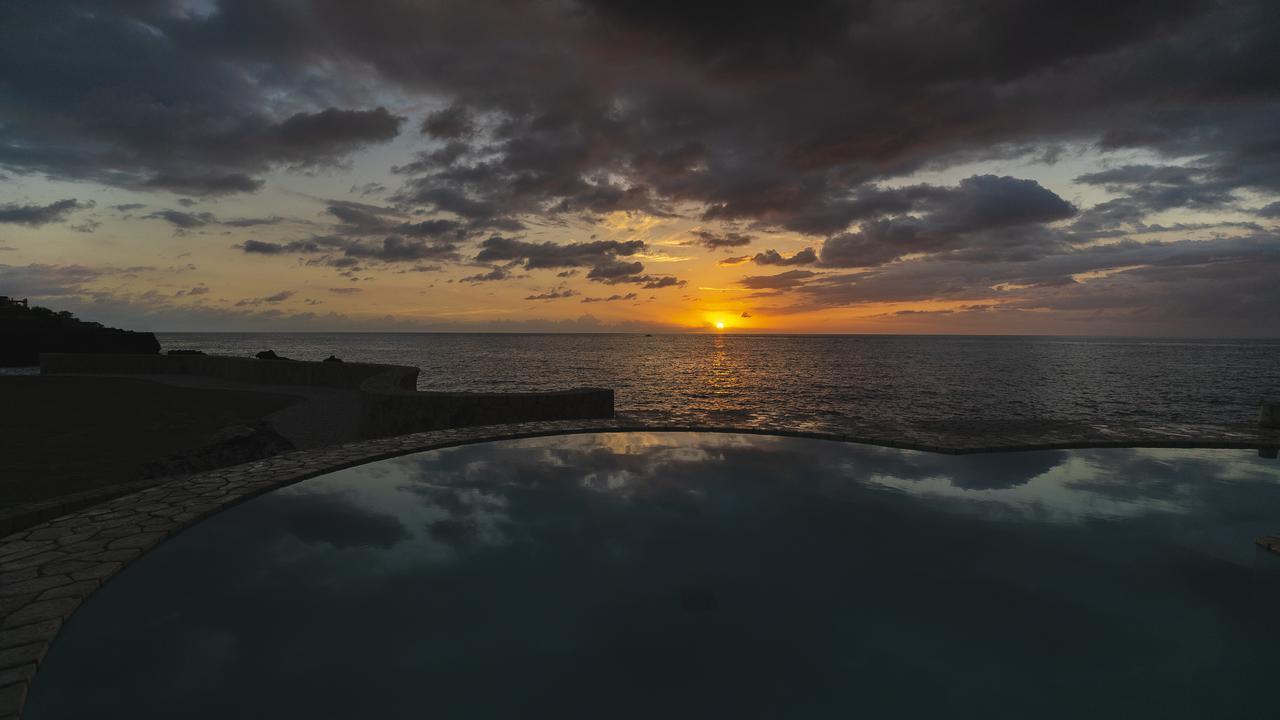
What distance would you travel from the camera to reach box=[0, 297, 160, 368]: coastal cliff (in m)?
40.8

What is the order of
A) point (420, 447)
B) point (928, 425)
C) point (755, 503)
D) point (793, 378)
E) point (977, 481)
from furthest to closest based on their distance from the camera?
point (793, 378), point (928, 425), point (420, 447), point (977, 481), point (755, 503)

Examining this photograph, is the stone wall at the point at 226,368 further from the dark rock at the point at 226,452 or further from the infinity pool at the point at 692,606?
the infinity pool at the point at 692,606

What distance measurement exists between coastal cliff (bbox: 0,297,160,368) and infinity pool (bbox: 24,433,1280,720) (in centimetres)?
5104

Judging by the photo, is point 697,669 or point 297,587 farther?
point 297,587

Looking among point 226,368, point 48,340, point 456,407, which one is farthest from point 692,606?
point 48,340

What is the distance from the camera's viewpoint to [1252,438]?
11.6 m

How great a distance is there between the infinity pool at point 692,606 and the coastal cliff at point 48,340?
5104 cm

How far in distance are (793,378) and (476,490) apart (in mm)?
55802

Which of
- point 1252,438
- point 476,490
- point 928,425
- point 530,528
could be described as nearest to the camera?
point 530,528

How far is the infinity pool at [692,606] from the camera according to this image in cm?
386

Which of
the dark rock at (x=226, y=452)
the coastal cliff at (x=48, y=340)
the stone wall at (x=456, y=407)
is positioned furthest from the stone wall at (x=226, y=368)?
the coastal cliff at (x=48, y=340)

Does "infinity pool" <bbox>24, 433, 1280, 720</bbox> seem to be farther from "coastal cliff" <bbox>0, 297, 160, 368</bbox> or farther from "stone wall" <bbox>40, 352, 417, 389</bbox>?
"coastal cliff" <bbox>0, 297, 160, 368</bbox>

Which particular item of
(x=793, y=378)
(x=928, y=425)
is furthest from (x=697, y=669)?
(x=793, y=378)

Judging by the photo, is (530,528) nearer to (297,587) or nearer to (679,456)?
(297,587)
